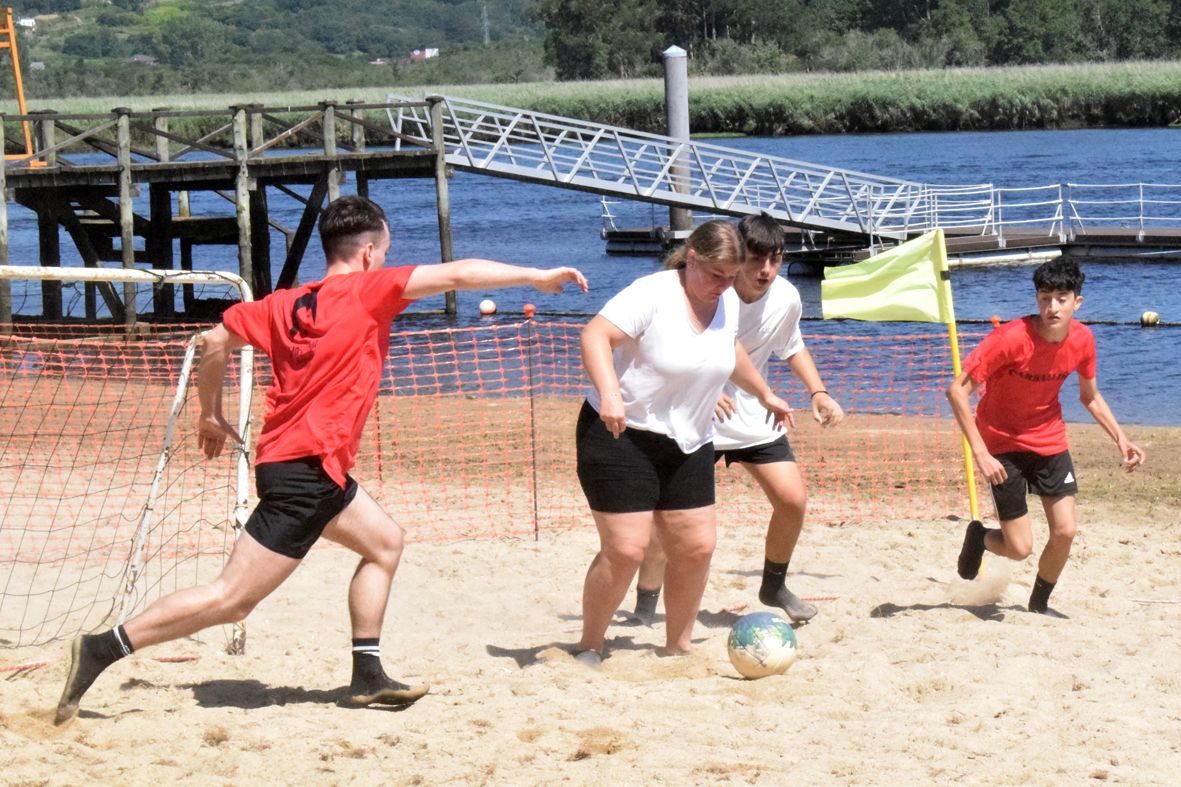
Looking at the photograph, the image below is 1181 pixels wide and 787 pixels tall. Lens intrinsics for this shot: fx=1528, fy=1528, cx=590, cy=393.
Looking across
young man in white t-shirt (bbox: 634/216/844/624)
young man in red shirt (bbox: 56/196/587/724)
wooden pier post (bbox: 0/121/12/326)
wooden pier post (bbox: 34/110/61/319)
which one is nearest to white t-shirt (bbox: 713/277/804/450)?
young man in white t-shirt (bbox: 634/216/844/624)

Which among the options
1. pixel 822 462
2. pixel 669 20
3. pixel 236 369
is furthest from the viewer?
pixel 669 20

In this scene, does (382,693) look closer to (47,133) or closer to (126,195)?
(126,195)

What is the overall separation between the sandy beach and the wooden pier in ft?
40.6

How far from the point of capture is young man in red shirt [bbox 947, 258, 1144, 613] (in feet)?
20.2

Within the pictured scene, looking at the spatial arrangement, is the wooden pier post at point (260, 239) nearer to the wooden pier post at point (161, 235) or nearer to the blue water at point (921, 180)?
the wooden pier post at point (161, 235)

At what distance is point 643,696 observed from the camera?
17.1 ft

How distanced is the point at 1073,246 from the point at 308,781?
23929mm

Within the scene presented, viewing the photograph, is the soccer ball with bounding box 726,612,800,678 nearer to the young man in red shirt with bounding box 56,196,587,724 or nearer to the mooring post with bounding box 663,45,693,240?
the young man in red shirt with bounding box 56,196,587,724

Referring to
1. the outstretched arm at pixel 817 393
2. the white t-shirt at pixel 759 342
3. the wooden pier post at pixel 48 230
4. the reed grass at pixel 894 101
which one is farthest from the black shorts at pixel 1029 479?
the reed grass at pixel 894 101

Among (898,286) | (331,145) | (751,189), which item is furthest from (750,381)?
(751,189)

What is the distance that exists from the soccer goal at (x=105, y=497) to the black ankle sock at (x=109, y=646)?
19.7 inches

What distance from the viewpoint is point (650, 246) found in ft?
97.3

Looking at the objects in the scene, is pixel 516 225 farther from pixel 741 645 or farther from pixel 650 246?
pixel 741 645

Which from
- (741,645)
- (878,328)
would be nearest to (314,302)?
(741,645)
